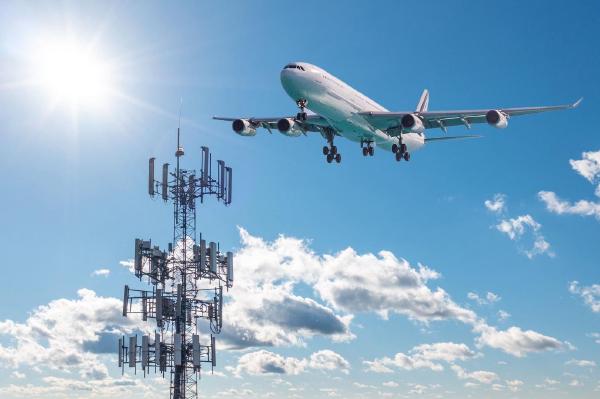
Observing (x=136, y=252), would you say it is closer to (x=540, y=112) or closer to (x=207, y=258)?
(x=207, y=258)

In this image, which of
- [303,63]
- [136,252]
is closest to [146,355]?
[136,252]

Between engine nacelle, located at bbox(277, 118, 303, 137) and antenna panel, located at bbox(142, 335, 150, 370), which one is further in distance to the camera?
engine nacelle, located at bbox(277, 118, 303, 137)

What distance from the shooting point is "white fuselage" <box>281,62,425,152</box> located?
8656 cm

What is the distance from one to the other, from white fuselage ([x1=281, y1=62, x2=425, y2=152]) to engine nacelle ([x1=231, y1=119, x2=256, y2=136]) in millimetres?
10236

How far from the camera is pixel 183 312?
98.8 meters

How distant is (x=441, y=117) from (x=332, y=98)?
13872 millimetres

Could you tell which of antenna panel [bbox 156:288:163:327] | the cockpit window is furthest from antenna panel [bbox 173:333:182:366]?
the cockpit window

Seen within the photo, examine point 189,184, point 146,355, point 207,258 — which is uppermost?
point 189,184

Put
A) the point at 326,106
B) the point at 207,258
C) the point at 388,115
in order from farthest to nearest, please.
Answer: the point at 207,258 < the point at 388,115 < the point at 326,106

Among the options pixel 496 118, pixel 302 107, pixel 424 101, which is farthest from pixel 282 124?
pixel 424 101

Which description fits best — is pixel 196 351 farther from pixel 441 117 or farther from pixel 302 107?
pixel 441 117

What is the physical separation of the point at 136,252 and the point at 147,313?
266 inches

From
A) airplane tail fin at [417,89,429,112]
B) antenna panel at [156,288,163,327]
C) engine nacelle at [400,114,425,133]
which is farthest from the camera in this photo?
airplane tail fin at [417,89,429,112]

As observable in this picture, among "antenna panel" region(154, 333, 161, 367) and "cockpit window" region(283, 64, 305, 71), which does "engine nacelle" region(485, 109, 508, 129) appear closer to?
"cockpit window" region(283, 64, 305, 71)
